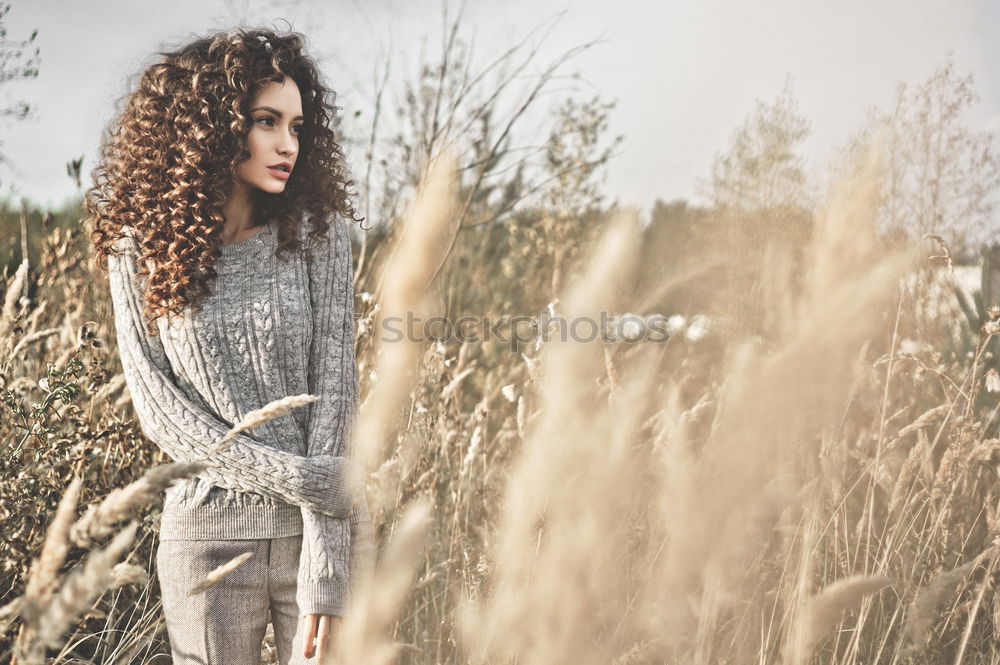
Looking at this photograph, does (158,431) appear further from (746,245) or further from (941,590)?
(746,245)

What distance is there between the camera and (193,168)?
1.31 meters

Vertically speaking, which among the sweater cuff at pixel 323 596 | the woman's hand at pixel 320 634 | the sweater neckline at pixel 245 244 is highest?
the sweater neckline at pixel 245 244

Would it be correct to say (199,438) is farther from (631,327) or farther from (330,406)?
(631,327)

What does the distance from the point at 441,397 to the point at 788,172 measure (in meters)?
1.36

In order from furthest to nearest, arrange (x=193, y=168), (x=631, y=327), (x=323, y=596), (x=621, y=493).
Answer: (x=631, y=327), (x=621, y=493), (x=193, y=168), (x=323, y=596)

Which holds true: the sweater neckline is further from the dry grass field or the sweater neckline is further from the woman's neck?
the dry grass field

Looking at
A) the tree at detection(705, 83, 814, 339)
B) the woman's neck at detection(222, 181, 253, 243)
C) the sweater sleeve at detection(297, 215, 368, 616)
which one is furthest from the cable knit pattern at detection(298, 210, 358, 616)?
the tree at detection(705, 83, 814, 339)

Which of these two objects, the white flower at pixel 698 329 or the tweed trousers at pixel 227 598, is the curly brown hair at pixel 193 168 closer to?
the tweed trousers at pixel 227 598

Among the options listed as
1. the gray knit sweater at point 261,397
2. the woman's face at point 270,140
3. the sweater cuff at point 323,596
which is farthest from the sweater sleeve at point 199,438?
the woman's face at point 270,140

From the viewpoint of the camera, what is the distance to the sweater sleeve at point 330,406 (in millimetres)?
1218

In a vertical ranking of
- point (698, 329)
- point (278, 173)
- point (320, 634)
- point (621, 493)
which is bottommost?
point (320, 634)

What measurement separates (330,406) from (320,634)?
343 millimetres

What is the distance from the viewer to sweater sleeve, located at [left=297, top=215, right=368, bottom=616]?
4.00 ft

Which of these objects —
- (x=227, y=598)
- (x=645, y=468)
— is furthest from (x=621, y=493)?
(x=227, y=598)
